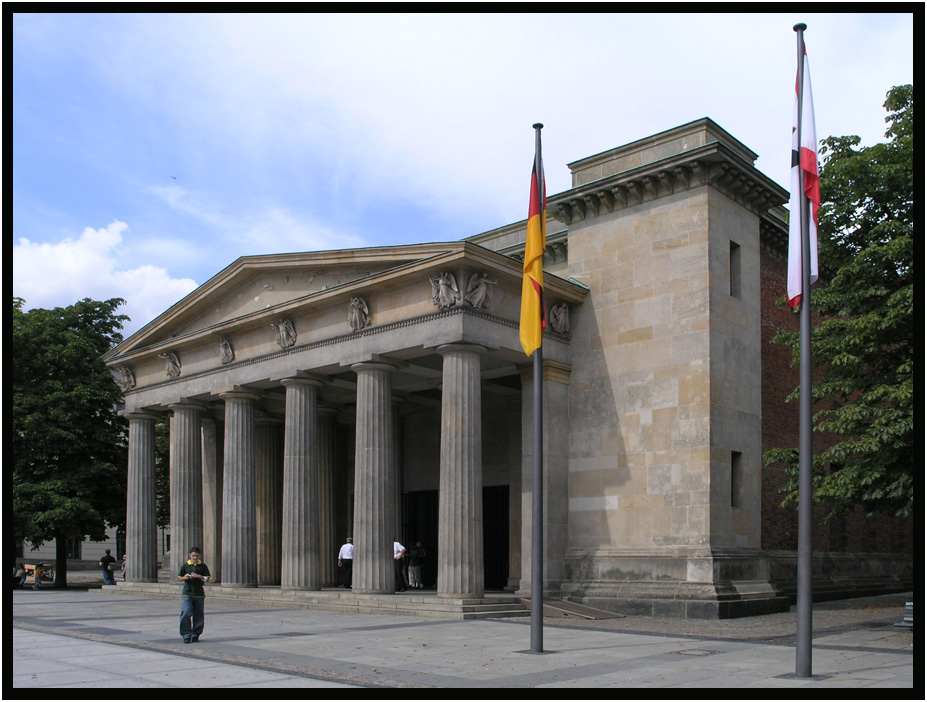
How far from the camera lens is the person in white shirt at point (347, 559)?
105ft

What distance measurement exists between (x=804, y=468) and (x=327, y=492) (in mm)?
24882

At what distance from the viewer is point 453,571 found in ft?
82.8

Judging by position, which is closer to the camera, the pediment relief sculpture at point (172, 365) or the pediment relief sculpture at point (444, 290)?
the pediment relief sculpture at point (444, 290)

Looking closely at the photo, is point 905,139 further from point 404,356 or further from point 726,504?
point 404,356

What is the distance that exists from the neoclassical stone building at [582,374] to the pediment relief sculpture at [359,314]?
2.1 inches

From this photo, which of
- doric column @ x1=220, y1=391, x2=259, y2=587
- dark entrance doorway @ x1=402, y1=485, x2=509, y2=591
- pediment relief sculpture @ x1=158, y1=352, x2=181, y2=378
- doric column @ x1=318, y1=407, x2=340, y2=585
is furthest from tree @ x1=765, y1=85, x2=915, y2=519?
pediment relief sculpture @ x1=158, y1=352, x2=181, y2=378

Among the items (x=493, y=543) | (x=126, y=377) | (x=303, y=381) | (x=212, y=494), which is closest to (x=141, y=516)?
(x=212, y=494)

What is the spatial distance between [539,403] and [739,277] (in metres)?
13.4

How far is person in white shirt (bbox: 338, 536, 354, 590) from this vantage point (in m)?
32.0

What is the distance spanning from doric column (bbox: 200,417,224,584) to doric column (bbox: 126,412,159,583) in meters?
2.03

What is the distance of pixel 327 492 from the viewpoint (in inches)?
1415

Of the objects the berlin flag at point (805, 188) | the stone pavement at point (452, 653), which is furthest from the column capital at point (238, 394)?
the berlin flag at point (805, 188)

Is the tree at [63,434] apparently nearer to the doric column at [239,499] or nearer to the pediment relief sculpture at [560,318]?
the doric column at [239,499]

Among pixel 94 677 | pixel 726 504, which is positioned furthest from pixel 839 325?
pixel 94 677
